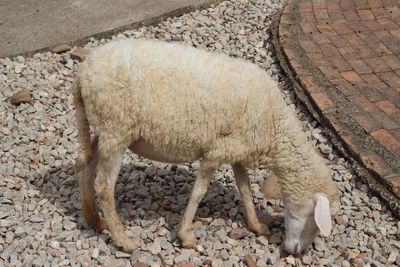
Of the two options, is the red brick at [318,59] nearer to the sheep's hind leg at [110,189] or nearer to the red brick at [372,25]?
the red brick at [372,25]

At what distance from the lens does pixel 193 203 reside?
12.3ft

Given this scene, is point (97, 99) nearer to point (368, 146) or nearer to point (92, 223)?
point (92, 223)

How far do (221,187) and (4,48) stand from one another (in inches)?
126

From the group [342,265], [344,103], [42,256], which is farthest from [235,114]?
[344,103]

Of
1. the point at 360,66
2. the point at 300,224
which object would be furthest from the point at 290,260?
the point at 360,66

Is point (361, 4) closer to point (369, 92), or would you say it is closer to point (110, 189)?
point (369, 92)

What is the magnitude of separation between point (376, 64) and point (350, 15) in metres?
1.17

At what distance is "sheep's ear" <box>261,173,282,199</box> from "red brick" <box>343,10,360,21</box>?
10.2ft

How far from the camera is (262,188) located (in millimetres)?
4438

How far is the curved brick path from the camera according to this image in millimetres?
4648

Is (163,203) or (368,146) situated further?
(368,146)

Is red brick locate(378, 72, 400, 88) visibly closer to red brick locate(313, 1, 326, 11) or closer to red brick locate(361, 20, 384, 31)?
red brick locate(361, 20, 384, 31)

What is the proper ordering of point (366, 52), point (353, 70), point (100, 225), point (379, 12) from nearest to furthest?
point (100, 225), point (353, 70), point (366, 52), point (379, 12)

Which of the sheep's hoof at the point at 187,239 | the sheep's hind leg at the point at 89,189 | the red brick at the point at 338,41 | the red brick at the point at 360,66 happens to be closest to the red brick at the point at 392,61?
the red brick at the point at 360,66
